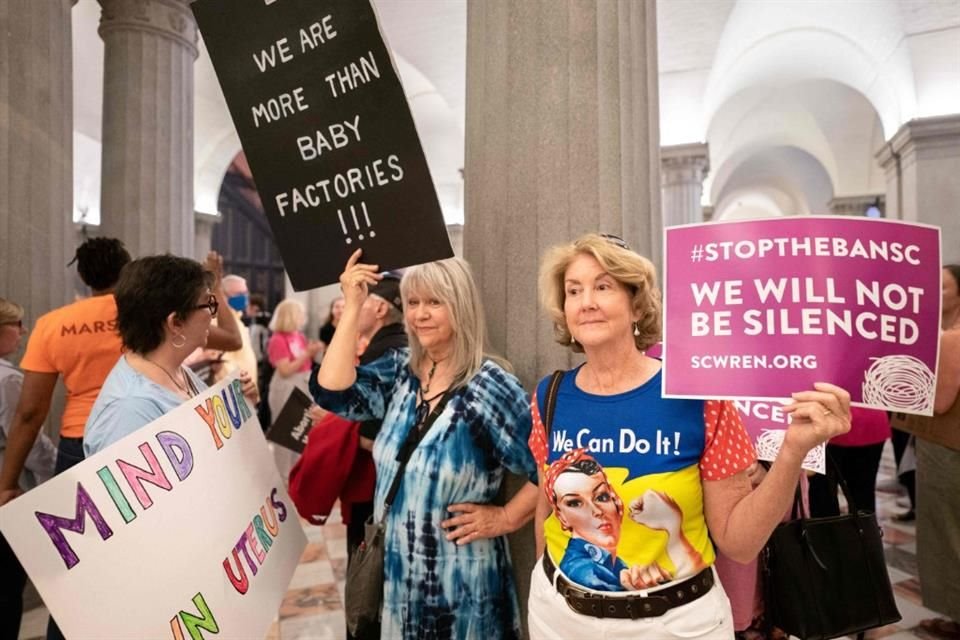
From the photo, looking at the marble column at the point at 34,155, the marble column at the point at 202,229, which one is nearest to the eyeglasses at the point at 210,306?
the marble column at the point at 34,155

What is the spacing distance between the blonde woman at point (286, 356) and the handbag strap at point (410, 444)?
3825 mm

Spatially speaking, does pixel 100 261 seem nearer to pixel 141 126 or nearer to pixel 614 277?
pixel 614 277

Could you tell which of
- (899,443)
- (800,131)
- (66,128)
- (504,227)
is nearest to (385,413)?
(504,227)

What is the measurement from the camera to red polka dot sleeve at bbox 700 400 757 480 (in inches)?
50.3

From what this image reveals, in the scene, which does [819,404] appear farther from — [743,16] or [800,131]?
[800,131]

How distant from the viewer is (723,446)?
1281mm

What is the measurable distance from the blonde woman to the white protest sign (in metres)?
3.59

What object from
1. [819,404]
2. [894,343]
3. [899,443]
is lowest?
[899,443]

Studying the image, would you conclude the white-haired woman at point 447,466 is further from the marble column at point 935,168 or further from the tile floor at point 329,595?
the marble column at point 935,168

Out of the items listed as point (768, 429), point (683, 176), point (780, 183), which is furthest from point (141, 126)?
point (780, 183)

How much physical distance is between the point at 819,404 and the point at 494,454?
0.86m

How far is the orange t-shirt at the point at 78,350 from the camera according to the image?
8.65 feet

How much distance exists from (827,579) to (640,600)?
743 mm

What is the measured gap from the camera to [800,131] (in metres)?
14.5
